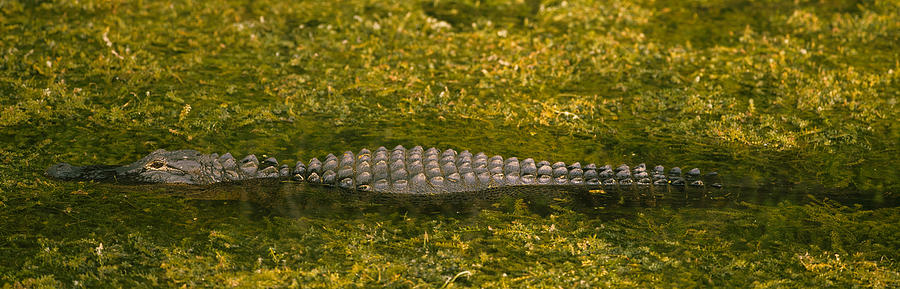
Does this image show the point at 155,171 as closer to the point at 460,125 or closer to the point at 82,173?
the point at 82,173

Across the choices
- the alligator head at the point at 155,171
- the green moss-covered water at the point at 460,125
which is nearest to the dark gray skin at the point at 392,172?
the alligator head at the point at 155,171

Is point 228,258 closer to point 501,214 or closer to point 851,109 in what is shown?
point 501,214

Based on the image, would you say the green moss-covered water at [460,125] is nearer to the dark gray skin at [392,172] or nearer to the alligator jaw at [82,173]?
the alligator jaw at [82,173]

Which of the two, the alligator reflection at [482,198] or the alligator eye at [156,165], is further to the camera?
the alligator eye at [156,165]

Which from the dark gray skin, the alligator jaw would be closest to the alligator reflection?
the dark gray skin

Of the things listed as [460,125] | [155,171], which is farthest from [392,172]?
[155,171]

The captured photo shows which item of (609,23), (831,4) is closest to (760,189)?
(609,23)
